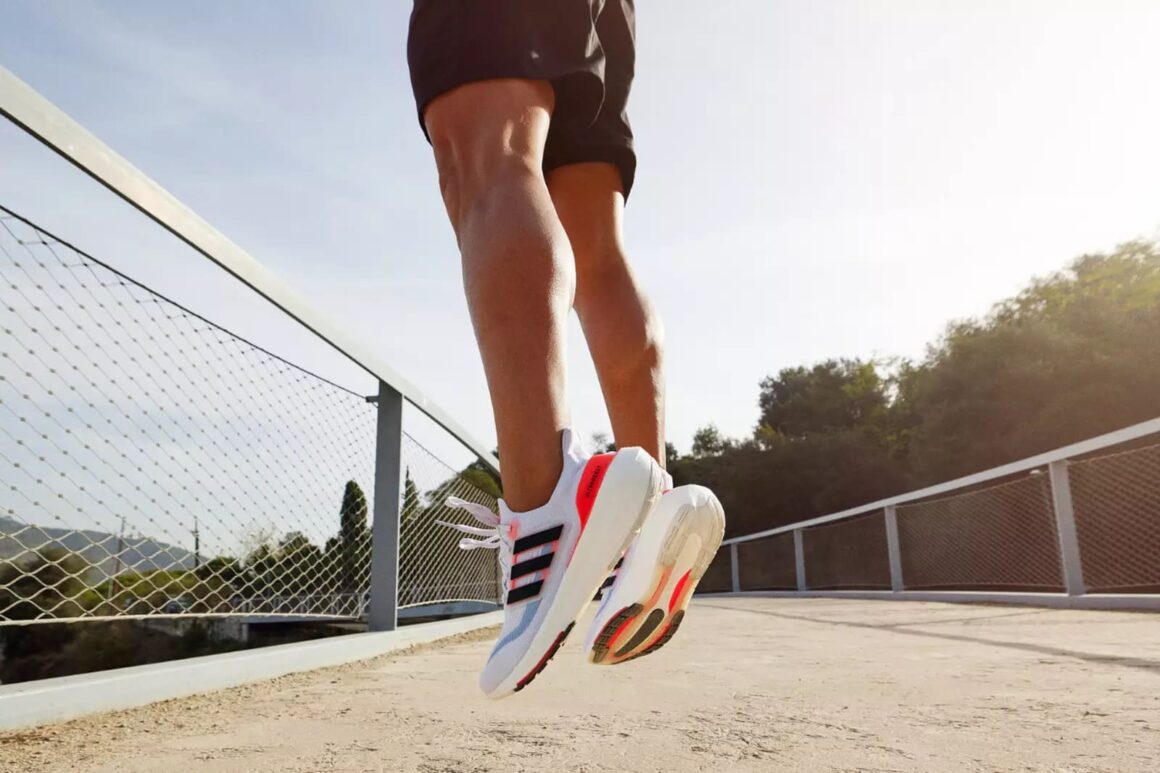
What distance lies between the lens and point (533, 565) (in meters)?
0.88

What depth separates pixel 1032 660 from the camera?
1669mm

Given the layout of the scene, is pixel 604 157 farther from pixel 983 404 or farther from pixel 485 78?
pixel 983 404

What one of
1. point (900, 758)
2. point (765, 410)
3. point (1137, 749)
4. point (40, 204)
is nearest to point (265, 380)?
point (40, 204)

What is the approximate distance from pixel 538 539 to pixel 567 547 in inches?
1.5

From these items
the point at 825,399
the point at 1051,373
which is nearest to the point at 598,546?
the point at 1051,373

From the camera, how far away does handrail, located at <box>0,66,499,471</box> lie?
1.29 m

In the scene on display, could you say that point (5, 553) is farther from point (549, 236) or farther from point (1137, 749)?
point (1137, 749)

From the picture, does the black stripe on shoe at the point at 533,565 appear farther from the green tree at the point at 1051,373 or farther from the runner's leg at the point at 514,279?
the green tree at the point at 1051,373

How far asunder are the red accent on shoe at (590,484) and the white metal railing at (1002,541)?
4.03 m

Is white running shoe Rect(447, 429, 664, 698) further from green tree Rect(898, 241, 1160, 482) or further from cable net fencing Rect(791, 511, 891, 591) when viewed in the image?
green tree Rect(898, 241, 1160, 482)

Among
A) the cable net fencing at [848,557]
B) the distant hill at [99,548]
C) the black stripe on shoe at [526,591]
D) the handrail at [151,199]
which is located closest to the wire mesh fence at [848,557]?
the cable net fencing at [848,557]

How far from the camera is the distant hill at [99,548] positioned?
1.51 meters

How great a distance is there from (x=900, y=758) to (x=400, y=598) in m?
2.54

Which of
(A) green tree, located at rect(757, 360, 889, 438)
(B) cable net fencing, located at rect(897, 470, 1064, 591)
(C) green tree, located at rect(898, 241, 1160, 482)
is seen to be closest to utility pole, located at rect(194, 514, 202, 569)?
(B) cable net fencing, located at rect(897, 470, 1064, 591)
